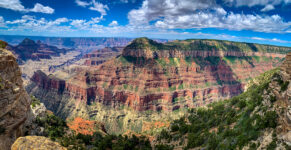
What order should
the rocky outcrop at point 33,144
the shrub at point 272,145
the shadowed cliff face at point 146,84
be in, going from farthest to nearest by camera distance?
the shadowed cliff face at point 146,84, the shrub at point 272,145, the rocky outcrop at point 33,144

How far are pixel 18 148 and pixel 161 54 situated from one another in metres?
166

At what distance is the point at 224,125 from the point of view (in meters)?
37.9

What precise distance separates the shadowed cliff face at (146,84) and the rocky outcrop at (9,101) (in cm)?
10669

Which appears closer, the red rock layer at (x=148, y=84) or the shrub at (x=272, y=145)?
the shrub at (x=272, y=145)

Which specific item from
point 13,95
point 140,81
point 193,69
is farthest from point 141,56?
point 13,95

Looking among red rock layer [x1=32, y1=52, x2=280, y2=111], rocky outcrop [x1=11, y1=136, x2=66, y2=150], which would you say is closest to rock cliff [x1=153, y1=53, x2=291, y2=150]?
rocky outcrop [x1=11, y1=136, x2=66, y2=150]

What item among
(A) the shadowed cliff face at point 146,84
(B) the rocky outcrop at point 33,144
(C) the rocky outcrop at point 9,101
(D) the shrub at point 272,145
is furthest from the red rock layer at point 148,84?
(B) the rocky outcrop at point 33,144

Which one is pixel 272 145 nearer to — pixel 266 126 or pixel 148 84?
pixel 266 126

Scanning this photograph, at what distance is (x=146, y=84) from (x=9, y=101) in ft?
397

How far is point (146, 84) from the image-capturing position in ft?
471

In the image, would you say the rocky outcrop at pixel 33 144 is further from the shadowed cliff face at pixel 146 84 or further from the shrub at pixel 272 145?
the shadowed cliff face at pixel 146 84

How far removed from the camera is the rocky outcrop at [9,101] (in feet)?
78.6

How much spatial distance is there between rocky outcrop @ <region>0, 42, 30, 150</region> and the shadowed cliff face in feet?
350

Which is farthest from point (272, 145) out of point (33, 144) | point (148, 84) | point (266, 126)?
point (148, 84)
